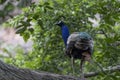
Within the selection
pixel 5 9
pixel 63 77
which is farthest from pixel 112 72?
pixel 5 9

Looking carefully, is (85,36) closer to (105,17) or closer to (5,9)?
(105,17)

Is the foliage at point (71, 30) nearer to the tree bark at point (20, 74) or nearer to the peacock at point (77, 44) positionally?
the peacock at point (77, 44)

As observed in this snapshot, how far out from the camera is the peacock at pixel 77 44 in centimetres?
533

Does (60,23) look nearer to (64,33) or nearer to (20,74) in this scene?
(64,33)

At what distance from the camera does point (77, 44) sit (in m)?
5.41

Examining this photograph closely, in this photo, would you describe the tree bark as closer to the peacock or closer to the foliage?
the peacock

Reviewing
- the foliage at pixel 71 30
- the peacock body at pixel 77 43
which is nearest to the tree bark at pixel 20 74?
the peacock body at pixel 77 43

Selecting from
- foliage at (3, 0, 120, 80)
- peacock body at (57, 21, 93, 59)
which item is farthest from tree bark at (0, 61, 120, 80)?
foliage at (3, 0, 120, 80)

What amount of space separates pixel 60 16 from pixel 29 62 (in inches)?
37.3

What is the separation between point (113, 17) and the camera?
5766 mm

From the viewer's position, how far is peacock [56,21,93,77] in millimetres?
5326

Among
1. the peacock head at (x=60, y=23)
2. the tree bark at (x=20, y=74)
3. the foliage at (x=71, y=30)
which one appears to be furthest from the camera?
the peacock head at (x=60, y=23)

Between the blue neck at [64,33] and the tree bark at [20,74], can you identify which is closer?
the tree bark at [20,74]

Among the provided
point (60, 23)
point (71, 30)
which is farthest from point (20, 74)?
point (71, 30)
